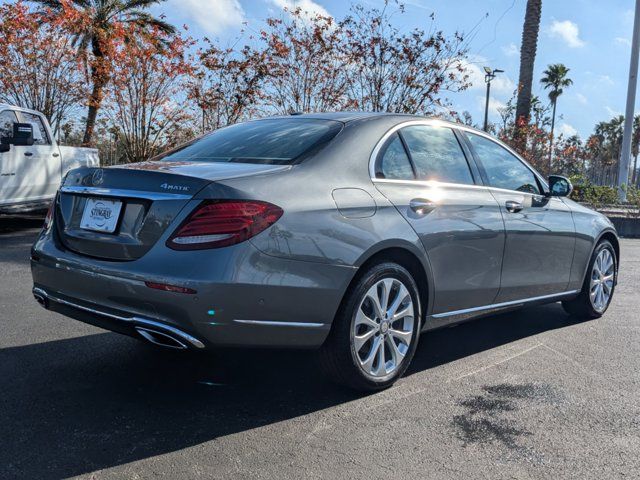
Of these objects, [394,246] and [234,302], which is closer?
[234,302]

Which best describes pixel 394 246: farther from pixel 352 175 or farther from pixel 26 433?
pixel 26 433

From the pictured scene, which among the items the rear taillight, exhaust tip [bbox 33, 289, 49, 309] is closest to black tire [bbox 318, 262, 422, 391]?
the rear taillight

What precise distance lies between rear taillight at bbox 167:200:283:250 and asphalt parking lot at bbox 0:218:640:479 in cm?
89

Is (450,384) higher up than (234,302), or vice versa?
(234,302)

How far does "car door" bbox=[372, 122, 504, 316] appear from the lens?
3.81 meters

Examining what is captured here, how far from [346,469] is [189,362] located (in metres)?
1.66

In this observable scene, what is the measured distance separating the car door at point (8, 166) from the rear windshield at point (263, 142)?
7.04 metres

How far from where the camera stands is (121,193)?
3266 millimetres

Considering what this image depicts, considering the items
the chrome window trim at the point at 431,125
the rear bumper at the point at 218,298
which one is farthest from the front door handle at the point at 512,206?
the rear bumper at the point at 218,298

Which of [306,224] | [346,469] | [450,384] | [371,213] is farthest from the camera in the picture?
[450,384]

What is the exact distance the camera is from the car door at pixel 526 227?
4543 mm

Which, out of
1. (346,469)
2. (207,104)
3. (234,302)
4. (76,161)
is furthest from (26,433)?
(207,104)

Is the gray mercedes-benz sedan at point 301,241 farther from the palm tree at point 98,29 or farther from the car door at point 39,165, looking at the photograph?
the palm tree at point 98,29

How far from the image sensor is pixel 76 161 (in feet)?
39.1
